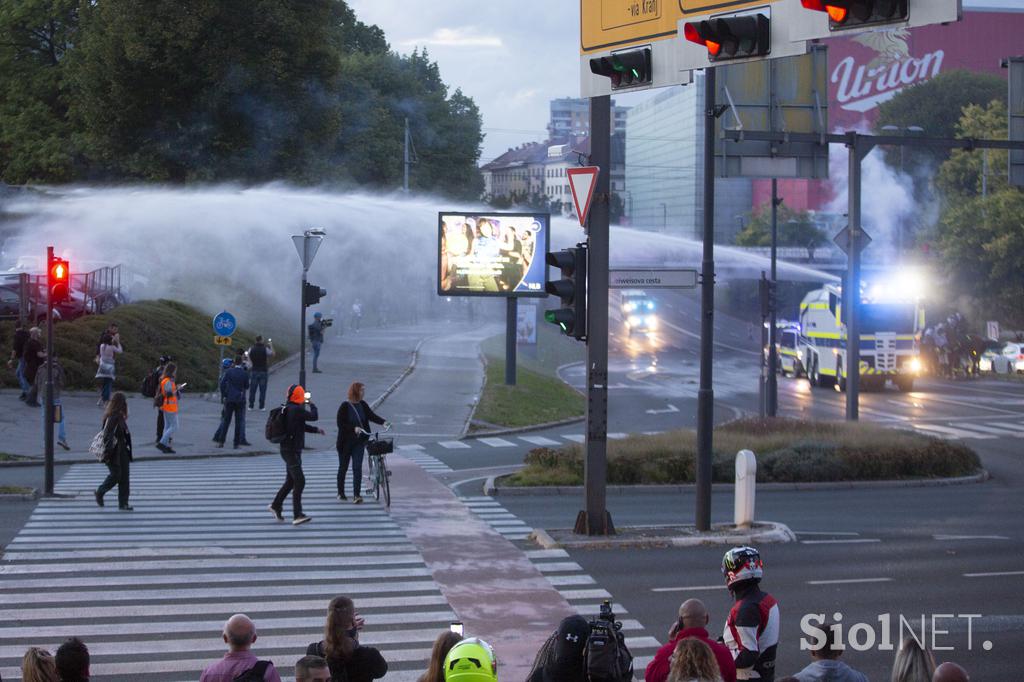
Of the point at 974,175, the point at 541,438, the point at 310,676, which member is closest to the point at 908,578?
the point at 310,676

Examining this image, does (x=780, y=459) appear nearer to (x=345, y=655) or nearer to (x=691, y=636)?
(x=345, y=655)

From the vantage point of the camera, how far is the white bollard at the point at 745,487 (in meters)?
15.8

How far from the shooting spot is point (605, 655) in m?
5.69

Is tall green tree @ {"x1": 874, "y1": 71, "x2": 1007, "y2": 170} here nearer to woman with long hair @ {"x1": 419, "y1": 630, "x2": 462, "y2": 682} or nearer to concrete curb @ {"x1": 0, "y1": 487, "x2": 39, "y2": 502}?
concrete curb @ {"x1": 0, "y1": 487, "x2": 39, "y2": 502}

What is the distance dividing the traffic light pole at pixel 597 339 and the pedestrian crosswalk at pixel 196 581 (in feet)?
8.10

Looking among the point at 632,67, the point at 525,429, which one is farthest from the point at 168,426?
the point at 632,67

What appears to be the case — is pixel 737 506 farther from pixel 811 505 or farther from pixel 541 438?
pixel 541 438

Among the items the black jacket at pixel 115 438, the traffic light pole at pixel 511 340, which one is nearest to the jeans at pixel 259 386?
the traffic light pole at pixel 511 340

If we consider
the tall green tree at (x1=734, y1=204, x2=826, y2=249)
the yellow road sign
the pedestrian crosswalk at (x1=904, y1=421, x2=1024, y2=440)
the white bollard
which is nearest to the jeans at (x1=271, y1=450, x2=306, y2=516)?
the white bollard

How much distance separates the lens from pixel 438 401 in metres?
35.8

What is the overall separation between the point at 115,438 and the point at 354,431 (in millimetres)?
3459

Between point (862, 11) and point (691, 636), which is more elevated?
point (862, 11)

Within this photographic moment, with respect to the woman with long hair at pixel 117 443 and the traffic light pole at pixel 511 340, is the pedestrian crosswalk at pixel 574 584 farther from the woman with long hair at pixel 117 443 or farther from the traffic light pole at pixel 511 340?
the traffic light pole at pixel 511 340

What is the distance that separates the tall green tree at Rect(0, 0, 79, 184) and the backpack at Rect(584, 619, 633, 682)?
1811 inches
